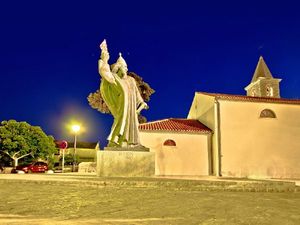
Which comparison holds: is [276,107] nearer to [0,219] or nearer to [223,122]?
[223,122]

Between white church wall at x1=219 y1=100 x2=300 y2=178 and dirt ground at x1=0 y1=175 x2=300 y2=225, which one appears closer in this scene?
dirt ground at x1=0 y1=175 x2=300 y2=225

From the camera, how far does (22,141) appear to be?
35625mm

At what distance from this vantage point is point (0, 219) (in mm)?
3283

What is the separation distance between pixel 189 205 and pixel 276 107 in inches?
812

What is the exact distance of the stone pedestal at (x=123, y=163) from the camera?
22.9 feet

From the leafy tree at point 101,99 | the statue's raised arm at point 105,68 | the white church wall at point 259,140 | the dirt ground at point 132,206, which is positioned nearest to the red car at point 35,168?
the leafy tree at point 101,99

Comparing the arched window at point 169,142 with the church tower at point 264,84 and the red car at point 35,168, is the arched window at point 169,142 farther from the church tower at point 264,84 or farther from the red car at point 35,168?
the church tower at point 264,84

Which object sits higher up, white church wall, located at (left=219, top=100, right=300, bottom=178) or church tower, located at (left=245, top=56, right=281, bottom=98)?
church tower, located at (left=245, top=56, right=281, bottom=98)

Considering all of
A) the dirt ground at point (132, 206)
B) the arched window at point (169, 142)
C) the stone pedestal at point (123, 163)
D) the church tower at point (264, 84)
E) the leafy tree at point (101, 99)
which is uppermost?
the church tower at point (264, 84)

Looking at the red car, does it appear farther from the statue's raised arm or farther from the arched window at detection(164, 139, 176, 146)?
the statue's raised arm

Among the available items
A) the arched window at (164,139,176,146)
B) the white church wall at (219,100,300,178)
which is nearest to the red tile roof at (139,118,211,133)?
the arched window at (164,139,176,146)

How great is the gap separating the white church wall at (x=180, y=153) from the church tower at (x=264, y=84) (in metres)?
15.2

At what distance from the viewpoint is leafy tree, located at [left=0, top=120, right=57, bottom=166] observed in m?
35.4

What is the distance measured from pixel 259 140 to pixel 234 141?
191 centimetres
